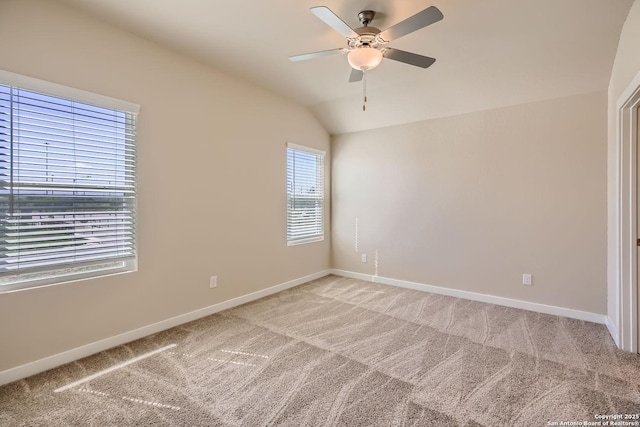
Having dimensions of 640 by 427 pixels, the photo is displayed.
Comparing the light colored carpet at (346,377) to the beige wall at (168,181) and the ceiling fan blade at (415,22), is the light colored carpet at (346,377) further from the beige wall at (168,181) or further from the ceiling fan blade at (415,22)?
the ceiling fan blade at (415,22)

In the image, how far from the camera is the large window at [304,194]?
14.1 ft

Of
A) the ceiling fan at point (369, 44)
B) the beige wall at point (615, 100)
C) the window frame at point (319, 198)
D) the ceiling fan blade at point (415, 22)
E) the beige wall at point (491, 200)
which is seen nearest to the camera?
the ceiling fan blade at point (415, 22)

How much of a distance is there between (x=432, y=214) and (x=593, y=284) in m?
1.80

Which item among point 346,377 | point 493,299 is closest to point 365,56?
point 346,377

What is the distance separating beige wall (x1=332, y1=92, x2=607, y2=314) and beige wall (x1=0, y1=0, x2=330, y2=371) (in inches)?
56.8

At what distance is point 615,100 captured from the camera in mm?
2652

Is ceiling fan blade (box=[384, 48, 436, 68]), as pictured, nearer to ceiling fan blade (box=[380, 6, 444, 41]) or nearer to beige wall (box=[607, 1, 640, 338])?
ceiling fan blade (box=[380, 6, 444, 41])

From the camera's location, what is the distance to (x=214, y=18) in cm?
238

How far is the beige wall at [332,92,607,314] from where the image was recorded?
3.12 meters

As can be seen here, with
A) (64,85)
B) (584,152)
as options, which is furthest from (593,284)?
(64,85)

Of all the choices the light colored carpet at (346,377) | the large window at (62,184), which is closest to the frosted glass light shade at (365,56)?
the large window at (62,184)

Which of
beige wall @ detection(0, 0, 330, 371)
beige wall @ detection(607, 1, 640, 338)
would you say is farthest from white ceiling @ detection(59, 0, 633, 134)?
beige wall @ detection(0, 0, 330, 371)

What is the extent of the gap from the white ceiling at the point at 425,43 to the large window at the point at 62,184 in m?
0.79

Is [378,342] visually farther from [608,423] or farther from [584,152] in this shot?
A: [584,152]
